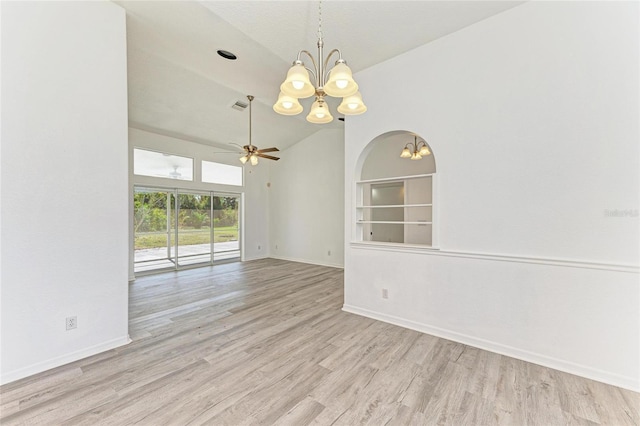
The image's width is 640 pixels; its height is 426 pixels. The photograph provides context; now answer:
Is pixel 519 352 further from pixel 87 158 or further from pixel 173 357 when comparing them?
pixel 87 158

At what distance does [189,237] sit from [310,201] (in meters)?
3.37

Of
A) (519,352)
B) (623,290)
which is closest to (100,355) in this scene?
(519,352)

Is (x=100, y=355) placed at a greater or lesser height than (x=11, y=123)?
lesser

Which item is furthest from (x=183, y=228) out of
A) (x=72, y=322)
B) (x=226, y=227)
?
(x=72, y=322)

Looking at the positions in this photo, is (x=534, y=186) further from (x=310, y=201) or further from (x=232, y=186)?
(x=232, y=186)

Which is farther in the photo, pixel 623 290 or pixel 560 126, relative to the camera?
pixel 560 126

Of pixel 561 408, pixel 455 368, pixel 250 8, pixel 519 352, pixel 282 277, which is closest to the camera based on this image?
pixel 561 408

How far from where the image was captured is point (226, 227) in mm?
7449

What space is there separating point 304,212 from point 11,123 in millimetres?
5901

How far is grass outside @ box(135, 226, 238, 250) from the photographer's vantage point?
5883mm

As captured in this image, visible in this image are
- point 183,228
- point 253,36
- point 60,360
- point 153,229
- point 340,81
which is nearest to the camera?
point 340,81

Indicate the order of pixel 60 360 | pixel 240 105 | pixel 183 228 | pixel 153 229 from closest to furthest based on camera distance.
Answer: pixel 60 360
pixel 240 105
pixel 153 229
pixel 183 228

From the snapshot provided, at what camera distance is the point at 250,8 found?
2605mm

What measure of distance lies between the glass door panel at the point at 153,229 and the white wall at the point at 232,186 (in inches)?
9.3
